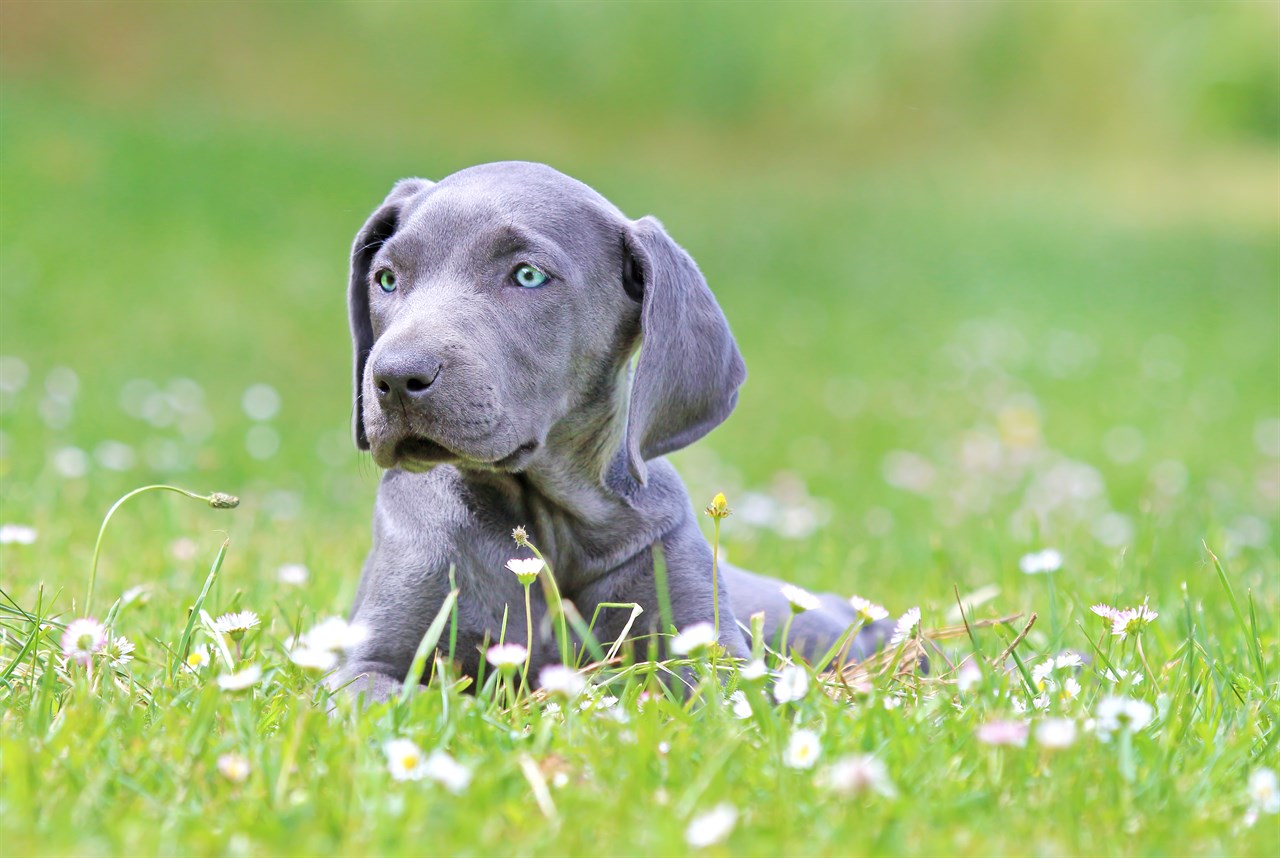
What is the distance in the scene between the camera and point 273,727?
261 centimetres

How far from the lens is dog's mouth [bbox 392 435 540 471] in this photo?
10.2 feet

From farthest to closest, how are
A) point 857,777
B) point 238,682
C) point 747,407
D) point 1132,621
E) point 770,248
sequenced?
1. point 770,248
2. point 747,407
3. point 1132,621
4. point 238,682
5. point 857,777

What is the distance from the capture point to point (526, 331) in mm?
3234

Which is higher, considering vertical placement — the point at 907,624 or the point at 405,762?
the point at 405,762

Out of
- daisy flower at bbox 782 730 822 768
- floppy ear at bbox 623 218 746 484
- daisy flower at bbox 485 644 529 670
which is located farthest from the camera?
floppy ear at bbox 623 218 746 484

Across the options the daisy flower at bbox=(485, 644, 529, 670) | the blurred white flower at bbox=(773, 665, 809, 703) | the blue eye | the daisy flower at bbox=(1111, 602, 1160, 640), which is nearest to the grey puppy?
the blue eye

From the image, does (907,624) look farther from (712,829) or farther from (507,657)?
(712,829)

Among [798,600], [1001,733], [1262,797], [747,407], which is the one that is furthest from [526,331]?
[747,407]

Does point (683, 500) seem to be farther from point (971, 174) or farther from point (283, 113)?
point (971, 174)

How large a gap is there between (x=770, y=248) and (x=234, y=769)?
15674 millimetres

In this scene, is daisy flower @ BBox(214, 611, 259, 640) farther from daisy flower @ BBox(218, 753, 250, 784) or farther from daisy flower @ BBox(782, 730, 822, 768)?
daisy flower @ BBox(782, 730, 822, 768)

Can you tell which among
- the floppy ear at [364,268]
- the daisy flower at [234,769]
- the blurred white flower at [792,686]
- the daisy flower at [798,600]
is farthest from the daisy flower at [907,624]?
the daisy flower at [234,769]

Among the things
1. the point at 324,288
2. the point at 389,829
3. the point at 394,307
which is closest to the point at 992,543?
the point at 394,307

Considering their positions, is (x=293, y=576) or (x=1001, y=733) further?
(x=293, y=576)
